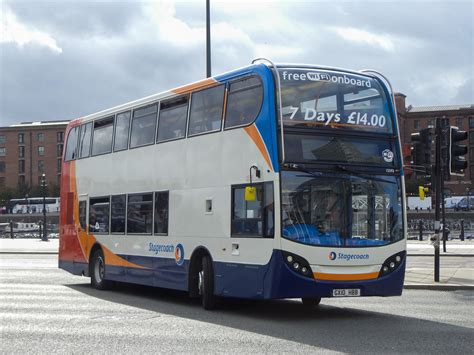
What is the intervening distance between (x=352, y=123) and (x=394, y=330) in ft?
11.9

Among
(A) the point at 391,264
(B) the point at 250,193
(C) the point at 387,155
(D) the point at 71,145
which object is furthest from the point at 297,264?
(D) the point at 71,145

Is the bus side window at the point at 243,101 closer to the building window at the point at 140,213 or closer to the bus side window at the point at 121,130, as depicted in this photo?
the building window at the point at 140,213

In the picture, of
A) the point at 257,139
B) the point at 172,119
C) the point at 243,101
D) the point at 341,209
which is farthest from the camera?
the point at 172,119

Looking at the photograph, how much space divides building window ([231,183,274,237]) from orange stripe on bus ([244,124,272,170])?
17.4 inches

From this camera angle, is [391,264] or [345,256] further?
[391,264]

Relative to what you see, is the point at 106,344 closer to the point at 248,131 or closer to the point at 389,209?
the point at 248,131

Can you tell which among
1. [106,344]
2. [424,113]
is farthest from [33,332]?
[424,113]

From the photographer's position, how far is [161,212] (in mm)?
15969

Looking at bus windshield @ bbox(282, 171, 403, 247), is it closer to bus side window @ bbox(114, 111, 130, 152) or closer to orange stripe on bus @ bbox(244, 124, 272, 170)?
Result: orange stripe on bus @ bbox(244, 124, 272, 170)

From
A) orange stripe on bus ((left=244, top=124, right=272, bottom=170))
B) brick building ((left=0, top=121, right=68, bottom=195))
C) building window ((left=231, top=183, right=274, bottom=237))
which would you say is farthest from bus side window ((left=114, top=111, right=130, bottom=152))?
brick building ((left=0, top=121, right=68, bottom=195))

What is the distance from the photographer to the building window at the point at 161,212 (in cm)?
1574

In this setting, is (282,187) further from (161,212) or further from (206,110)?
(161,212)

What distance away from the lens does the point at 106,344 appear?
10133 mm

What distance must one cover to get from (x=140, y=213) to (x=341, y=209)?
5745mm
